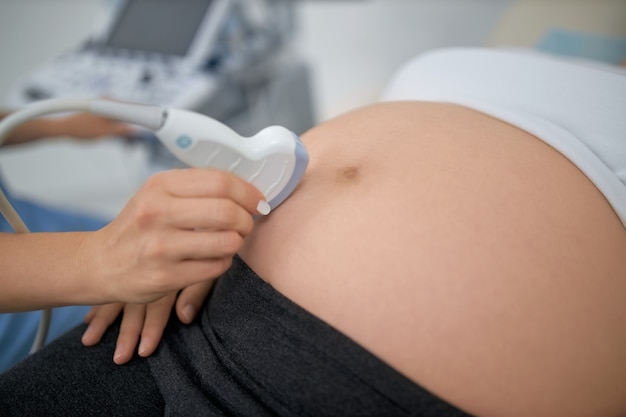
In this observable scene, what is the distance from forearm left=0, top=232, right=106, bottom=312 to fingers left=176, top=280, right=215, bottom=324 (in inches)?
5.4

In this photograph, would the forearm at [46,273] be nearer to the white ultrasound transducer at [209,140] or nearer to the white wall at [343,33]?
the white ultrasound transducer at [209,140]

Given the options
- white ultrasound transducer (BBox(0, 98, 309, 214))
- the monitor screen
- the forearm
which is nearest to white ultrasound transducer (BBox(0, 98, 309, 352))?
white ultrasound transducer (BBox(0, 98, 309, 214))

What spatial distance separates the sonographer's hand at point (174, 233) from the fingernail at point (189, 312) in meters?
0.14

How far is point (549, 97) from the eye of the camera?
69cm

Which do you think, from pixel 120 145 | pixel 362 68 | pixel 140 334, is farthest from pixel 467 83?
pixel 120 145

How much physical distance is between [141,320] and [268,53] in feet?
3.98

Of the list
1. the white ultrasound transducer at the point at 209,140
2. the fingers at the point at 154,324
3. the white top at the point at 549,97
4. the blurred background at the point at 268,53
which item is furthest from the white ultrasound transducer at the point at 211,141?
the blurred background at the point at 268,53

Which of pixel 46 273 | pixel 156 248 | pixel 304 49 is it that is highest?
pixel 304 49

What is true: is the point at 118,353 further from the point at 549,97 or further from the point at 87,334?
the point at 549,97

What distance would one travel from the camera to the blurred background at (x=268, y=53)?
1357 millimetres

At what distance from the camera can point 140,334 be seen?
23.6 inches

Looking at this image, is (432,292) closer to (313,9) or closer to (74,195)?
(74,195)

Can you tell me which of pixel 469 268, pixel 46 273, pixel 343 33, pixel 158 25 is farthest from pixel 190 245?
pixel 343 33

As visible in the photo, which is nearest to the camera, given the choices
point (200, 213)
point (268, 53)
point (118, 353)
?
point (200, 213)
